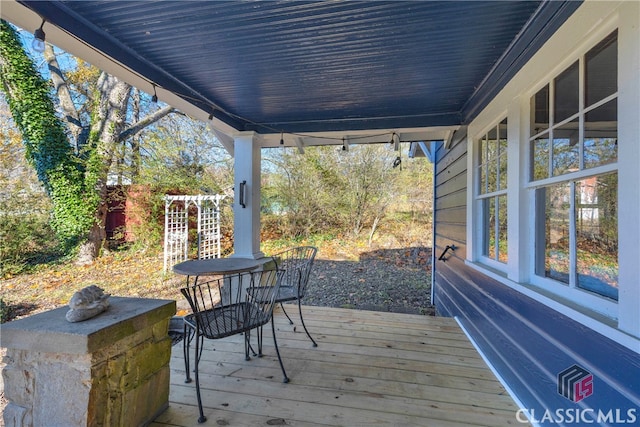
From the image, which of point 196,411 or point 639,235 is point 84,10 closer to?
point 196,411

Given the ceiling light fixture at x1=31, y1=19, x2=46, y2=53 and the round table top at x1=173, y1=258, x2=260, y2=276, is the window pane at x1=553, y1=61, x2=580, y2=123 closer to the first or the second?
the round table top at x1=173, y1=258, x2=260, y2=276

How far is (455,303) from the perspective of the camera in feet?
10.3

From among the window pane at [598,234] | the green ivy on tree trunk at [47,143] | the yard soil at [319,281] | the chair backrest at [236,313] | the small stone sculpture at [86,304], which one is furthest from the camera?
the green ivy on tree trunk at [47,143]

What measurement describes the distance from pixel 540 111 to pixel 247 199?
2564 millimetres

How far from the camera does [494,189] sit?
226cm

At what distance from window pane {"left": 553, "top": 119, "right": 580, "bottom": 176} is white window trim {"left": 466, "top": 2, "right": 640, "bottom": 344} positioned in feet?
0.17

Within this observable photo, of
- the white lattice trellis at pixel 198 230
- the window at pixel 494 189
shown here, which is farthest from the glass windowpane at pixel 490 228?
the white lattice trellis at pixel 198 230

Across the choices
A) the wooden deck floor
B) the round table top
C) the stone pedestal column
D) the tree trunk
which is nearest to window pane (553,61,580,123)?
the wooden deck floor

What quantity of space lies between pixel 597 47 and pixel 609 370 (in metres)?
1.27

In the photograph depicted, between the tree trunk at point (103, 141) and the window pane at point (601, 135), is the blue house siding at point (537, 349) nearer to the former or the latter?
the window pane at point (601, 135)

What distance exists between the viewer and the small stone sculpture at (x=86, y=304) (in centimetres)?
128

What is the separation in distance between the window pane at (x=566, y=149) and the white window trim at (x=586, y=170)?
2.1 inches

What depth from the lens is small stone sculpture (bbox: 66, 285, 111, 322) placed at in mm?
1275

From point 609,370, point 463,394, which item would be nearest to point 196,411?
point 463,394
